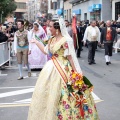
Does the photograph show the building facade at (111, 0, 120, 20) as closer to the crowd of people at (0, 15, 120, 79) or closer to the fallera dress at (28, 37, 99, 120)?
the crowd of people at (0, 15, 120, 79)

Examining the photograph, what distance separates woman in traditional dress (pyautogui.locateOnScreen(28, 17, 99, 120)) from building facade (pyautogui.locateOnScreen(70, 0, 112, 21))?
34435 millimetres

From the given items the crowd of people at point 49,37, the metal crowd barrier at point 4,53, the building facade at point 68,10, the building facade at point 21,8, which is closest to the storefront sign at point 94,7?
the building facade at point 68,10

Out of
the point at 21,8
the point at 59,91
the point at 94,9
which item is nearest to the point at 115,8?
the point at 94,9

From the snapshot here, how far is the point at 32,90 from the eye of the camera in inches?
404

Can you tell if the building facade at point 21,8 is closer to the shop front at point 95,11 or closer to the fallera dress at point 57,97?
the shop front at point 95,11

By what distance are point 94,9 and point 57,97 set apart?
3785 cm

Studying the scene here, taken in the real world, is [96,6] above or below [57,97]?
above

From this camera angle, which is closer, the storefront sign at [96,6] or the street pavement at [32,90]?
the street pavement at [32,90]

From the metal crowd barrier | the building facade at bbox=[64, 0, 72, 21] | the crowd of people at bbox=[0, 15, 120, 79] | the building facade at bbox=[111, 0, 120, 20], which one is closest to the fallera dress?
the crowd of people at bbox=[0, 15, 120, 79]

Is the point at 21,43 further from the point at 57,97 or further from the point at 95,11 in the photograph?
the point at 95,11

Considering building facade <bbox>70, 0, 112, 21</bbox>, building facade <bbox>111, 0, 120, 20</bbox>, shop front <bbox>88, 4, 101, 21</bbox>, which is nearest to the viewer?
building facade <bbox>111, 0, 120, 20</bbox>

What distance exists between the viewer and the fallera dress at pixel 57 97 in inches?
233

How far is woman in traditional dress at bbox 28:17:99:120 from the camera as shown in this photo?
5.93 meters

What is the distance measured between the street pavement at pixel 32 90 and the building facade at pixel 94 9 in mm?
25555
